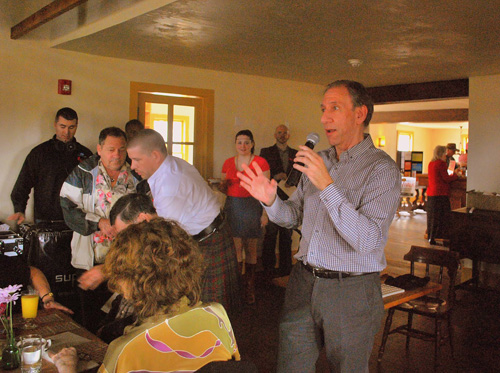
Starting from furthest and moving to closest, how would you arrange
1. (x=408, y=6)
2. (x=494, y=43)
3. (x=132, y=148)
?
(x=494, y=43) < (x=408, y=6) < (x=132, y=148)

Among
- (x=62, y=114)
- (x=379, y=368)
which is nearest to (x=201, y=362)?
(x=379, y=368)

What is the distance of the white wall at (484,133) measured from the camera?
239 inches

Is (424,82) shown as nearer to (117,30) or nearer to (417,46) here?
(417,46)

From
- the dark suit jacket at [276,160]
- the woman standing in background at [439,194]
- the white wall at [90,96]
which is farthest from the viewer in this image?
the woman standing in background at [439,194]

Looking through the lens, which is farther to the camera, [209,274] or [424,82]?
[424,82]

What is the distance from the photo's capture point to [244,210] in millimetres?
5020

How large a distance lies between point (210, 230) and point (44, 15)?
2.24 m

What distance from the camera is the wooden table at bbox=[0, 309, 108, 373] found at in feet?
5.52

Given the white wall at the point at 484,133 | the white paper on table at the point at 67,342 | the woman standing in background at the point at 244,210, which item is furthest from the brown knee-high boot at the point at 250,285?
the white wall at the point at 484,133

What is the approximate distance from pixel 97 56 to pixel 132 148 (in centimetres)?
278

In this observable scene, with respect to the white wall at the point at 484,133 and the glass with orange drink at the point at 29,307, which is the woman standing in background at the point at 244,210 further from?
the white wall at the point at 484,133

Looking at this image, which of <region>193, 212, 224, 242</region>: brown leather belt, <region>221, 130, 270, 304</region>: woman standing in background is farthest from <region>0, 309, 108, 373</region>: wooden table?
<region>221, 130, 270, 304</region>: woman standing in background

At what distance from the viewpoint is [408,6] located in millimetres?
3238

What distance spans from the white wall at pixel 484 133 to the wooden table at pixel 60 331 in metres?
5.67
